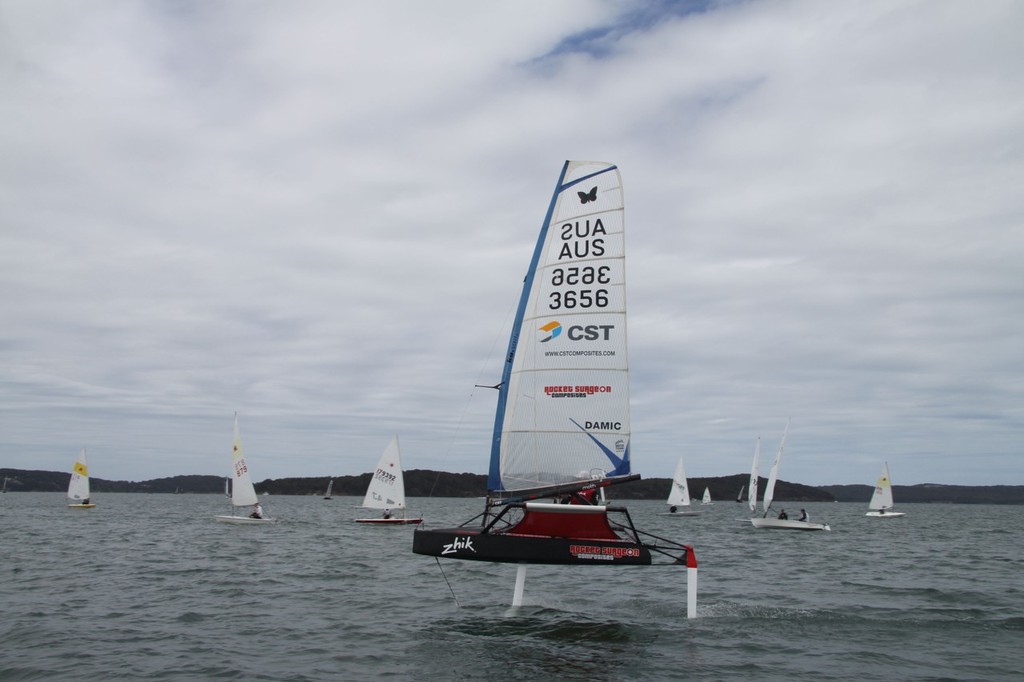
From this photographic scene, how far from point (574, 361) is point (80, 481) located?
84.0 meters

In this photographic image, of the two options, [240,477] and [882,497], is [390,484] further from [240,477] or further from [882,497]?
[882,497]

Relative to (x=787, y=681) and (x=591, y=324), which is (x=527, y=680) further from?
(x=591, y=324)

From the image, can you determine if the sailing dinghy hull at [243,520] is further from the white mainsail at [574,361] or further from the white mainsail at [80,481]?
the white mainsail at [574,361]

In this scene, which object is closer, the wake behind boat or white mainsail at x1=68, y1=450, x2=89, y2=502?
the wake behind boat

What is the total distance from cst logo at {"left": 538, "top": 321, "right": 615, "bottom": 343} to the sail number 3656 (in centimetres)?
41

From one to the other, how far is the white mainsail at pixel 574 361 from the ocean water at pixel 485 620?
3553 millimetres

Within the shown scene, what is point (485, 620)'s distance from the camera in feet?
58.3

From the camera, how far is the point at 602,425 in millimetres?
16125

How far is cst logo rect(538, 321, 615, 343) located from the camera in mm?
16250

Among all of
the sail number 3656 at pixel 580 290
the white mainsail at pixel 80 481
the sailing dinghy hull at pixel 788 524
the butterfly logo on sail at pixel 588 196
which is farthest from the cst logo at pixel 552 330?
the white mainsail at pixel 80 481

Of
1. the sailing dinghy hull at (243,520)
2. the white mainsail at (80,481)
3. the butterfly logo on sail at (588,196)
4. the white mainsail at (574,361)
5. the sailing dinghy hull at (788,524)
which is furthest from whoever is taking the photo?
the white mainsail at (80,481)

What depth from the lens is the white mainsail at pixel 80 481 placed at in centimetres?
7974

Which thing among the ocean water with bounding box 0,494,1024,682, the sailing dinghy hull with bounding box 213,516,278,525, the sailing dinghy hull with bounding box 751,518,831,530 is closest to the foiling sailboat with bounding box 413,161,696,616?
the ocean water with bounding box 0,494,1024,682

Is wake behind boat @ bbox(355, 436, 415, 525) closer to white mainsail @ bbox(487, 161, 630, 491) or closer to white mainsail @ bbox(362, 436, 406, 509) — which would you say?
white mainsail @ bbox(362, 436, 406, 509)
